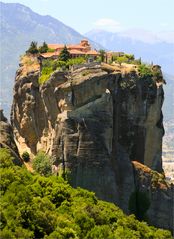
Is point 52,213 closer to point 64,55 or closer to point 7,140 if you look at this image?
point 7,140

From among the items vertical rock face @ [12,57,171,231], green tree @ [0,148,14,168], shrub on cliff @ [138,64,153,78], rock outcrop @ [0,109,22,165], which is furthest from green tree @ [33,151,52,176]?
shrub on cliff @ [138,64,153,78]

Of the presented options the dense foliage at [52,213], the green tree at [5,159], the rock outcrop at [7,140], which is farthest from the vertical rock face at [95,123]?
the green tree at [5,159]

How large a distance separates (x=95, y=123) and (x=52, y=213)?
1565 cm

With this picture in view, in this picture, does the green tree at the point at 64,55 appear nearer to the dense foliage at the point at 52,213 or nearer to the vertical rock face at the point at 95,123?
the vertical rock face at the point at 95,123

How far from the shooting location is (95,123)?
45.8 metres

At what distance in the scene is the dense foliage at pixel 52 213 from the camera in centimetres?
2791

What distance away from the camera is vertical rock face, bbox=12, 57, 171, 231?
4556cm

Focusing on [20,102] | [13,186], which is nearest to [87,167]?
[20,102]

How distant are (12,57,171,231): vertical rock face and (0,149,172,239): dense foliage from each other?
18.6ft

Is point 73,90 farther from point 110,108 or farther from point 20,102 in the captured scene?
point 20,102

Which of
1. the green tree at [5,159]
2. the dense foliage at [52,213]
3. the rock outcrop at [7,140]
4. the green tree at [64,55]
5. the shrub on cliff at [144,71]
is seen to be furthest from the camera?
the green tree at [64,55]

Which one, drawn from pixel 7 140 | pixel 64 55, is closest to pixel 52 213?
pixel 7 140

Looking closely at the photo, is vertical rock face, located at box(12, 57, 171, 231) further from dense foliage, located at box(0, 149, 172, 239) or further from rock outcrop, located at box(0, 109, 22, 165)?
dense foliage, located at box(0, 149, 172, 239)

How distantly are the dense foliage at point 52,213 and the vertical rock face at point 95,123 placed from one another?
567 centimetres
